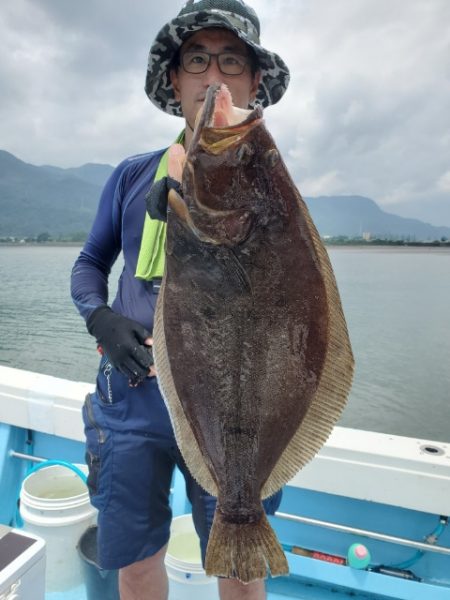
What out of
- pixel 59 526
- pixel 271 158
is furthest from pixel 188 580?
pixel 271 158

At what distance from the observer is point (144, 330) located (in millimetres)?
1962

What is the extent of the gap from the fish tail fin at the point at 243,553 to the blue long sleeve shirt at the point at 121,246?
0.94 m

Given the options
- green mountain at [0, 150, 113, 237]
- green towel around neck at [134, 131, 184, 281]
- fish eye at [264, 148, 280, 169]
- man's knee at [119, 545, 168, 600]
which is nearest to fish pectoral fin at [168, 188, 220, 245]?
fish eye at [264, 148, 280, 169]

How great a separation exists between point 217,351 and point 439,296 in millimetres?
24429

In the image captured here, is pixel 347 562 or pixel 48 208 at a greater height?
pixel 48 208

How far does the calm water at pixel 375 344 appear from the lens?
10.4 m

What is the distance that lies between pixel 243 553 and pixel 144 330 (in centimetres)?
96

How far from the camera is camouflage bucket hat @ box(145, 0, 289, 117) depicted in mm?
1948

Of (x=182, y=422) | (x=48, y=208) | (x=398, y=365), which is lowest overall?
(x=398, y=365)

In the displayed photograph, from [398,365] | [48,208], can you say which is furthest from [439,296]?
[48,208]

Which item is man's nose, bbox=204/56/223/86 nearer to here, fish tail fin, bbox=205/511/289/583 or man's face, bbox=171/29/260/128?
man's face, bbox=171/29/260/128

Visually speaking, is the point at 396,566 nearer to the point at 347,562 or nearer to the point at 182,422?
the point at 347,562

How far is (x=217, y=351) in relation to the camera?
1.48m

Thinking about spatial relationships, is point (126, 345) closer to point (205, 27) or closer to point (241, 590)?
point (241, 590)
